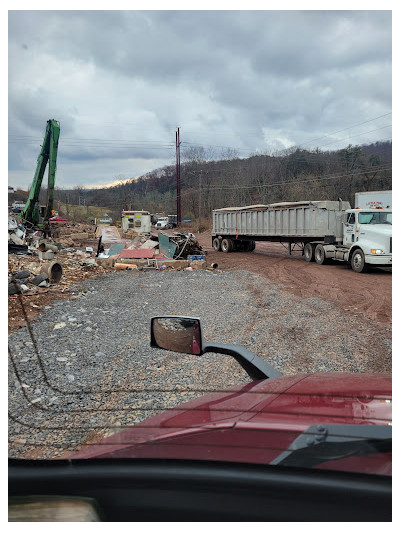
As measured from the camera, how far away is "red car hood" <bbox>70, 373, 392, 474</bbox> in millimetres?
595

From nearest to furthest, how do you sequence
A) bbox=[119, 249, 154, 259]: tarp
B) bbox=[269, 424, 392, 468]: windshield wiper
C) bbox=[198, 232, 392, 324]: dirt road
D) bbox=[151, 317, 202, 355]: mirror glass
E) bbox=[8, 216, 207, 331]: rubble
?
bbox=[269, 424, 392, 468]: windshield wiper < bbox=[151, 317, 202, 355]: mirror glass < bbox=[8, 216, 207, 331]: rubble < bbox=[198, 232, 392, 324]: dirt road < bbox=[119, 249, 154, 259]: tarp

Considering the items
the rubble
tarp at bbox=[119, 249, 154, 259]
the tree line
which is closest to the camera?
the rubble

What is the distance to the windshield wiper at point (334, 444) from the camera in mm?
557

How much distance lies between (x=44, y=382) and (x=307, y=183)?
24.4 meters

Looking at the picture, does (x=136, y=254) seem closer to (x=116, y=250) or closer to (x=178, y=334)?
(x=116, y=250)

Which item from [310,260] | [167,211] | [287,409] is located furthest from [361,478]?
[167,211]

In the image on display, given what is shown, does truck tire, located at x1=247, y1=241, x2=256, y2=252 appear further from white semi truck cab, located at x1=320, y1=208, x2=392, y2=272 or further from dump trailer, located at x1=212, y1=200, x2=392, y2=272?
white semi truck cab, located at x1=320, y1=208, x2=392, y2=272

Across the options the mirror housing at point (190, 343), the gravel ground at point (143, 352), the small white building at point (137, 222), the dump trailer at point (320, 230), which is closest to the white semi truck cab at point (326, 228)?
the dump trailer at point (320, 230)

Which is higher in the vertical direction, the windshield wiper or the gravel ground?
the windshield wiper

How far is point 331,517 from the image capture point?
1.52 ft

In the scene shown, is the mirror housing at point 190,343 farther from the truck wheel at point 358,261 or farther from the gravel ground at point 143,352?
the truck wheel at point 358,261

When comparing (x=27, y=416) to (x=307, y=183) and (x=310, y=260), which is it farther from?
(x=307, y=183)

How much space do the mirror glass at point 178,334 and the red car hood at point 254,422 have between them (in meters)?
0.15

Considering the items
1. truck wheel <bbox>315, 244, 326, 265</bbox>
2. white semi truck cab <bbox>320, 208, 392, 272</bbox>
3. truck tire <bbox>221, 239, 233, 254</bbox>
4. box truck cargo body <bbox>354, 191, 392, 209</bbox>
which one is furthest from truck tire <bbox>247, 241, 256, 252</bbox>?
white semi truck cab <bbox>320, 208, 392, 272</bbox>
